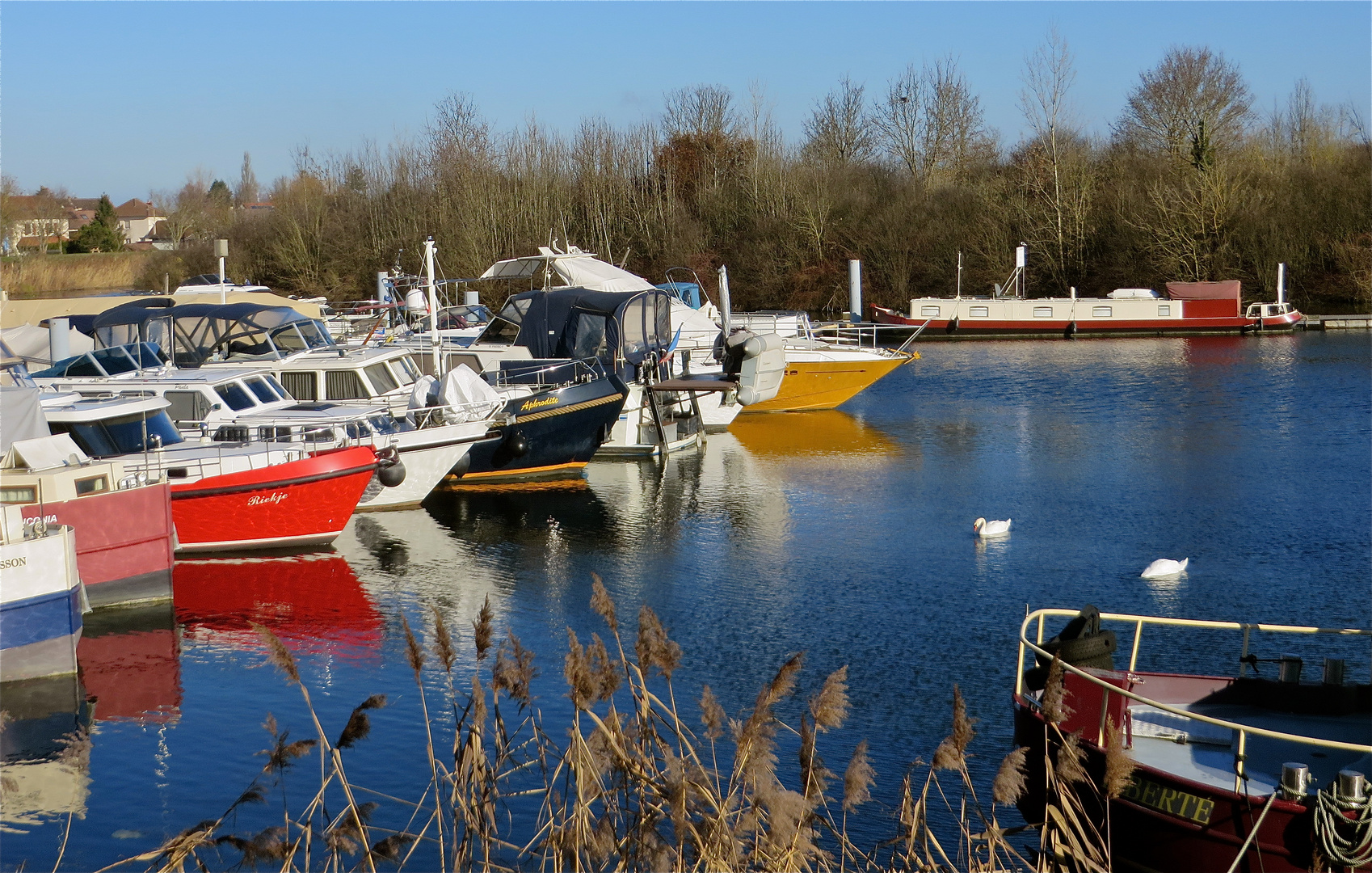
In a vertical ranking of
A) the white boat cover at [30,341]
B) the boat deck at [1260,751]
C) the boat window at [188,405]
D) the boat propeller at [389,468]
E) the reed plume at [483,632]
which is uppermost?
the white boat cover at [30,341]

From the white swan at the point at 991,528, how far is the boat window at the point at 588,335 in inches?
367

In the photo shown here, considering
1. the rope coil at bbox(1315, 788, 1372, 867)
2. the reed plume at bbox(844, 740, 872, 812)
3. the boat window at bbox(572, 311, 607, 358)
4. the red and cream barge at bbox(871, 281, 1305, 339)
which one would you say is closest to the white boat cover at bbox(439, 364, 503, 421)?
the boat window at bbox(572, 311, 607, 358)

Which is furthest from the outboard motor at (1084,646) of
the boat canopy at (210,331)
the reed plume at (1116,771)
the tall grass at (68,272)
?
the tall grass at (68,272)

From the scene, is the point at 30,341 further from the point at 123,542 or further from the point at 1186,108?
the point at 1186,108

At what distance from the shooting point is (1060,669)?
5191 mm

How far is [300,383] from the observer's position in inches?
894

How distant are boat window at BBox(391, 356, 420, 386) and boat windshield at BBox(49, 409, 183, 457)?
5.75 meters

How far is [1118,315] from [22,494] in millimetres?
45279

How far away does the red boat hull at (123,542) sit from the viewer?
14734 mm

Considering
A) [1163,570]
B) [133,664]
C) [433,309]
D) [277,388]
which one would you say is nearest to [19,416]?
[133,664]

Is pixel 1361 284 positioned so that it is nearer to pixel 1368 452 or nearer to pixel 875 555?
pixel 1368 452

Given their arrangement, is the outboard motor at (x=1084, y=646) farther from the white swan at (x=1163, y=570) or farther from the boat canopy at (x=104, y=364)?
the boat canopy at (x=104, y=364)

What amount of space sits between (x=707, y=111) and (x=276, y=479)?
56870mm

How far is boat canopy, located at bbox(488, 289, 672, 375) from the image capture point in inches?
1005
